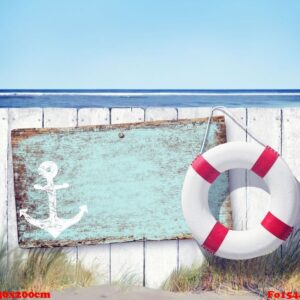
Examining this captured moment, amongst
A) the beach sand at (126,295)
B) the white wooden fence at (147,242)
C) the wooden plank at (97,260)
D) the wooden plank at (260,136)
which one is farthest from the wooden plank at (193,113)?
the beach sand at (126,295)

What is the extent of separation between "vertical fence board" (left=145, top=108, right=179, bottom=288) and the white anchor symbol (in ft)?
1.37

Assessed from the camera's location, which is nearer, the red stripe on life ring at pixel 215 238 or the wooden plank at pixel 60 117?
the red stripe on life ring at pixel 215 238

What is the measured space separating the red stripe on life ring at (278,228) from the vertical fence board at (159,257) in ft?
1.62

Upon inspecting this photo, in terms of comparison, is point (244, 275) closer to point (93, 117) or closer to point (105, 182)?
point (105, 182)

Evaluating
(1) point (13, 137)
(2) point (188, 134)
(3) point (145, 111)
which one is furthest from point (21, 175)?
(2) point (188, 134)

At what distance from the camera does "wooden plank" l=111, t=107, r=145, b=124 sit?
221cm

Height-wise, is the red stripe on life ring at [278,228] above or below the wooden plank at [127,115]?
below

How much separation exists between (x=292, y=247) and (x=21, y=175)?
1.48 metres

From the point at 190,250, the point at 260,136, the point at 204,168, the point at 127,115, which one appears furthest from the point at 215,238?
the point at 127,115

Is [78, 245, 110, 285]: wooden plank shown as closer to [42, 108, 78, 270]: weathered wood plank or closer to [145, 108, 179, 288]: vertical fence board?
[145, 108, 179, 288]: vertical fence board

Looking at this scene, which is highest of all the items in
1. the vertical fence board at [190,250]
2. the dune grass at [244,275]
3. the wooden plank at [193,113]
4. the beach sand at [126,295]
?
the wooden plank at [193,113]

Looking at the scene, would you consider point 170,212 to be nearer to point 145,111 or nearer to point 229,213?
point 229,213

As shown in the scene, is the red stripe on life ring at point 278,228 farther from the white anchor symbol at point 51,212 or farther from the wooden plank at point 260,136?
the white anchor symbol at point 51,212

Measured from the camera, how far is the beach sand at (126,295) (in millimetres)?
2100
